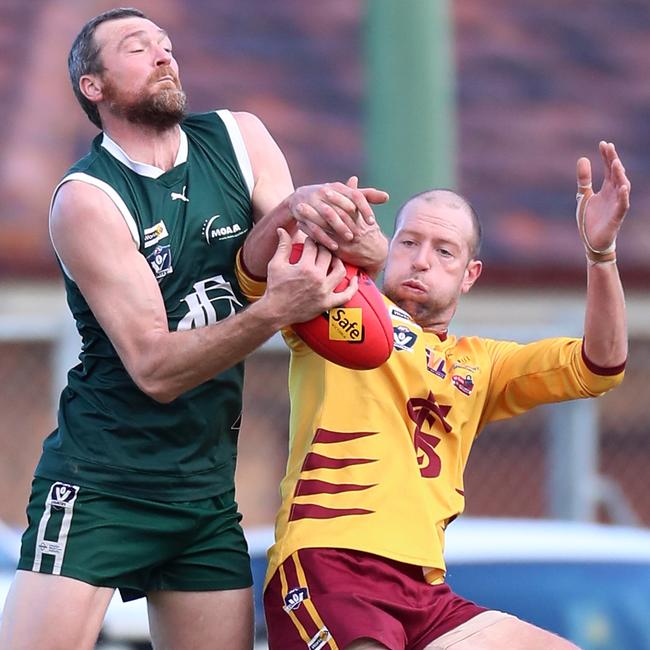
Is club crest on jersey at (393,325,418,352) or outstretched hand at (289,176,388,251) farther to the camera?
club crest on jersey at (393,325,418,352)

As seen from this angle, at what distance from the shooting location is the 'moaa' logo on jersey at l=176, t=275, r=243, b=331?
158 inches

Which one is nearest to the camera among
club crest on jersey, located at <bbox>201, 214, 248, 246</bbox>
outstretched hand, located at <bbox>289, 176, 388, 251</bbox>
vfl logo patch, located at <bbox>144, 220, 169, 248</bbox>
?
outstretched hand, located at <bbox>289, 176, 388, 251</bbox>

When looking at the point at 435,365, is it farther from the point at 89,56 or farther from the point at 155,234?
the point at 89,56

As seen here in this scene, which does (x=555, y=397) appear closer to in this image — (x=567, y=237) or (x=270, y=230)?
(x=270, y=230)

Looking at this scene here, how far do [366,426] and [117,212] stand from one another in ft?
2.73

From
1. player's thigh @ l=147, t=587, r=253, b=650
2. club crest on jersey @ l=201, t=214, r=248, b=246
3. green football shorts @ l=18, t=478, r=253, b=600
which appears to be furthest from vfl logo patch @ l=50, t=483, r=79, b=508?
club crest on jersey @ l=201, t=214, r=248, b=246

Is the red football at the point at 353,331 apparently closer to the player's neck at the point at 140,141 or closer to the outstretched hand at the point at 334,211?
the outstretched hand at the point at 334,211

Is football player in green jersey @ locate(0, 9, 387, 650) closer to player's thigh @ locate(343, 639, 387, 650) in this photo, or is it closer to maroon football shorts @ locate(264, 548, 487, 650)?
maroon football shorts @ locate(264, 548, 487, 650)

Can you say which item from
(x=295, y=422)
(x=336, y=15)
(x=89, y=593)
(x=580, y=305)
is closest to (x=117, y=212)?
(x=295, y=422)

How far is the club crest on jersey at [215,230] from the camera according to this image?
4.03 metres

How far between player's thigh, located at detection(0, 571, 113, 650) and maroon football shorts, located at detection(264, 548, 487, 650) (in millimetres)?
464

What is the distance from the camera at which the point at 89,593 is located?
12.9 ft

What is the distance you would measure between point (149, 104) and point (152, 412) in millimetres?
804

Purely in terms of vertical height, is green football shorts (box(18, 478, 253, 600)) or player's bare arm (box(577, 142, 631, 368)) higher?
player's bare arm (box(577, 142, 631, 368))
